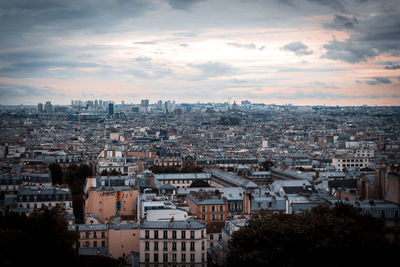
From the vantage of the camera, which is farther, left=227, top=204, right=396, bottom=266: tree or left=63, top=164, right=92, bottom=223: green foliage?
left=63, top=164, right=92, bottom=223: green foliage

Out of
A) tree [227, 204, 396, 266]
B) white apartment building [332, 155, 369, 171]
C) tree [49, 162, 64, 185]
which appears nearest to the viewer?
tree [227, 204, 396, 266]

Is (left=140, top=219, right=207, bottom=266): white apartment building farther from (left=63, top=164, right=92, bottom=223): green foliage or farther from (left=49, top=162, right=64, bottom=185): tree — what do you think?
(left=49, top=162, right=64, bottom=185): tree

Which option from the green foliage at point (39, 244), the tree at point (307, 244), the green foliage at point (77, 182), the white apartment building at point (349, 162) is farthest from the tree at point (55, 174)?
the tree at point (307, 244)

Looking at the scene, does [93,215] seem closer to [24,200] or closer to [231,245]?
[24,200]

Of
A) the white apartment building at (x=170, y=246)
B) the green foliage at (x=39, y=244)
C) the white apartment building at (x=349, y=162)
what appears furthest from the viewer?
the white apartment building at (x=349, y=162)

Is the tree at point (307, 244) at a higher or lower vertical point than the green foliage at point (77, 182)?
higher

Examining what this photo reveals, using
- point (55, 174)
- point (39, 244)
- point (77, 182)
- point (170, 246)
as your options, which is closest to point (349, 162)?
point (55, 174)

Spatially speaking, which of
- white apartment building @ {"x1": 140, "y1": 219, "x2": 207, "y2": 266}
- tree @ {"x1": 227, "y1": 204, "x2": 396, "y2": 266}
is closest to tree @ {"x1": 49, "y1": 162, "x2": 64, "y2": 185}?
white apartment building @ {"x1": 140, "y1": 219, "x2": 207, "y2": 266}

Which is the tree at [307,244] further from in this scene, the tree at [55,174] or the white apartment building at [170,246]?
the tree at [55,174]
